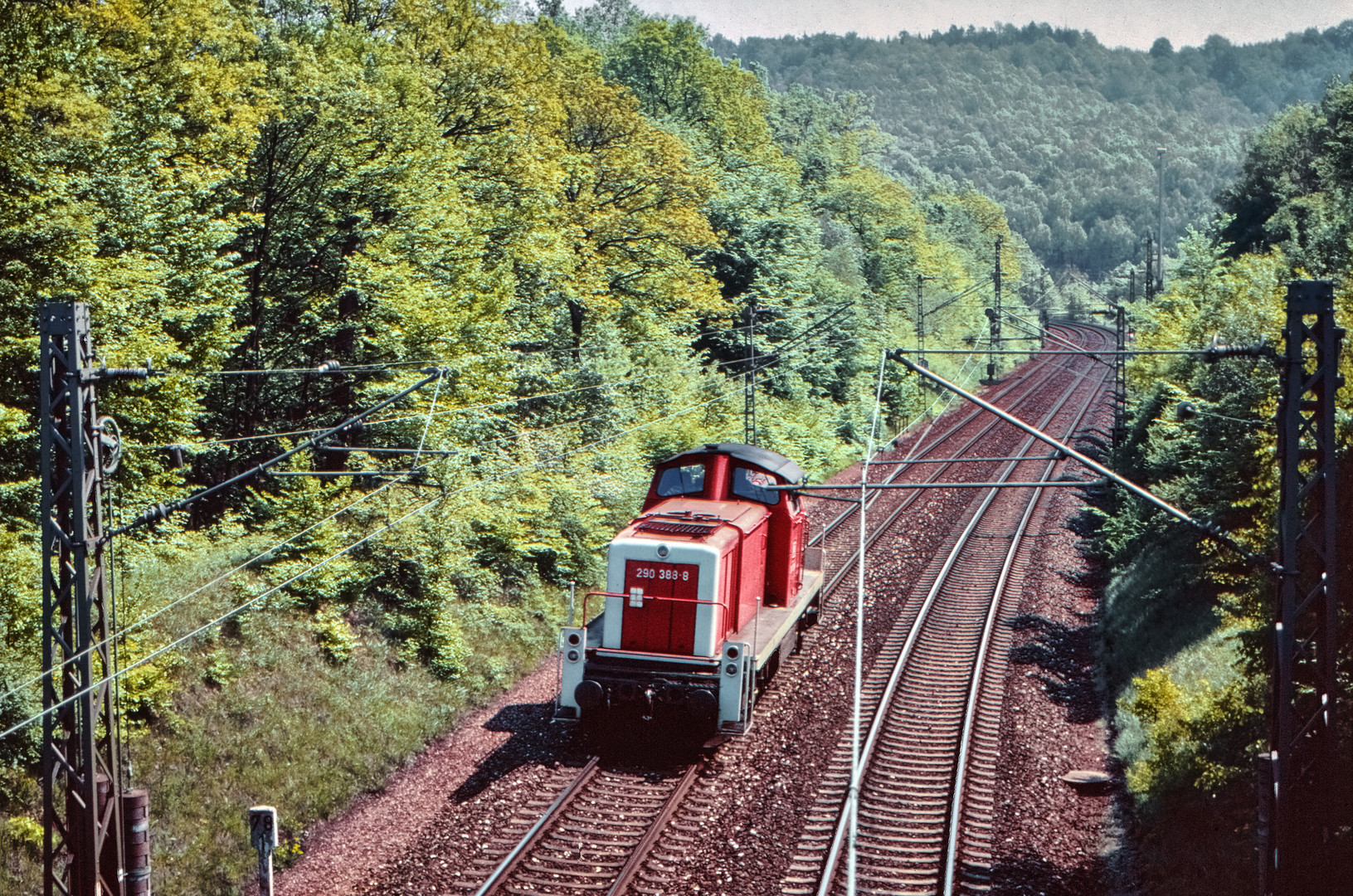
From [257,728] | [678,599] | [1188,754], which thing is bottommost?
[257,728]

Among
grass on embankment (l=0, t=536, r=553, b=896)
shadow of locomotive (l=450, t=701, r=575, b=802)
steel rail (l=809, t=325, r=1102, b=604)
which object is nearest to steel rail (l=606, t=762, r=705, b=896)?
shadow of locomotive (l=450, t=701, r=575, b=802)

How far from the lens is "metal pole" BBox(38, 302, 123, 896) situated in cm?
1033

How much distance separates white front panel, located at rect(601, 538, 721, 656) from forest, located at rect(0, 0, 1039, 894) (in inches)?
120

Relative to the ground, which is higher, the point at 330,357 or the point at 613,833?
the point at 330,357

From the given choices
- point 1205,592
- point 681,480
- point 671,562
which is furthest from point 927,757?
point 1205,592

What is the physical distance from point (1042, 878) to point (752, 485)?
7671 millimetres

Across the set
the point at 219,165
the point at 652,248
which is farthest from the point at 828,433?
the point at 219,165

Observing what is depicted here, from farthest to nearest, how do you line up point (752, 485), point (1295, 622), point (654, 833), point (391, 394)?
point (391, 394) < point (752, 485) < point (654, 833) < point (1295, 622)

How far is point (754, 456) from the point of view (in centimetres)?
1884

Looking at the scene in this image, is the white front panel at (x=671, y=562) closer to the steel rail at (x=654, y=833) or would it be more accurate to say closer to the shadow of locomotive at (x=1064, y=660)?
the steel rail at (x=654, y=833)

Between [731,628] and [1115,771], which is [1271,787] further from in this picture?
[731,628]

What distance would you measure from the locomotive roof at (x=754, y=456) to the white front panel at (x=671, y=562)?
2707mm

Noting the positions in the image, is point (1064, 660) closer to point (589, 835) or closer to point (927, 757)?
point (927, 757)

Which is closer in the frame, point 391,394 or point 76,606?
point 76,606
